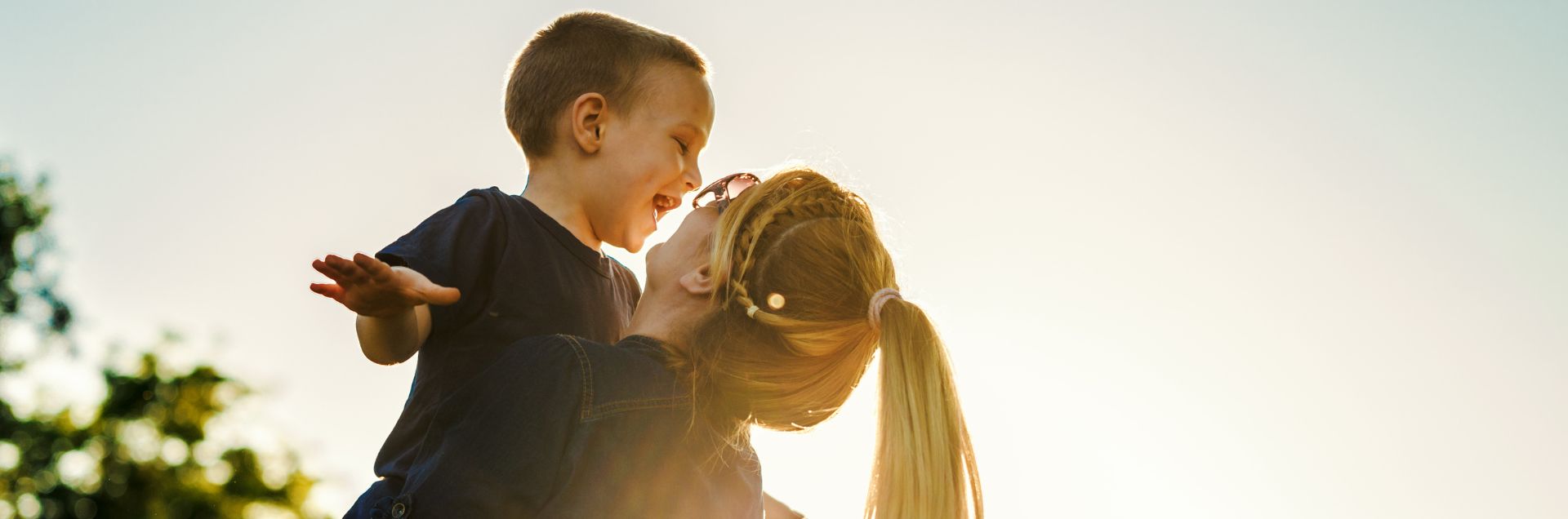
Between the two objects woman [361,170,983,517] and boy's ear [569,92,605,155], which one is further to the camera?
boy's ear [569,92,605,155]

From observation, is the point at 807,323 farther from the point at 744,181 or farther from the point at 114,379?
the point at 114,379

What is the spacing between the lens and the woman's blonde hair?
9.23 feet

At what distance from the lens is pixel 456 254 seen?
3330 millimetres

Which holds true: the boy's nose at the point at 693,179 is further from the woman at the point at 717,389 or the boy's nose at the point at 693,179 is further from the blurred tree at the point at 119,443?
the blurred tree at the point at 119,443

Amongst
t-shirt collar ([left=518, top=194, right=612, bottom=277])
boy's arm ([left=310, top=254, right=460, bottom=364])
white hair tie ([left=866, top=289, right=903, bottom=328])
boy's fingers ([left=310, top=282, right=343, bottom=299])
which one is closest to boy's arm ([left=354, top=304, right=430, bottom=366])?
boy's arm ([left=310, top=254, right=460, bottom=364])

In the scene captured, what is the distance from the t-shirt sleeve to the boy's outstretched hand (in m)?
0.40

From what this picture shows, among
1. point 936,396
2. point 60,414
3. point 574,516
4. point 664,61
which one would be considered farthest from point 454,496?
point 60,414

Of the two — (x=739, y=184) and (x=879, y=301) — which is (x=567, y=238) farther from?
(x=879, y=301)

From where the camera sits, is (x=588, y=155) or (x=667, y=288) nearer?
(x=667, y=288)

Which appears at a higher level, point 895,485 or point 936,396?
point 936,396

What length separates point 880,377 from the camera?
286 centimetres

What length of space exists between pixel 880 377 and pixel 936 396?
157mm

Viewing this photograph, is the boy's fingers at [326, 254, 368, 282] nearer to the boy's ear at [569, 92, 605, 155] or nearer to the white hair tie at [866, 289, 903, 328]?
the white hair tie at [866, 289, 903, 328]

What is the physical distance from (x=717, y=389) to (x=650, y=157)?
4.14 ft
